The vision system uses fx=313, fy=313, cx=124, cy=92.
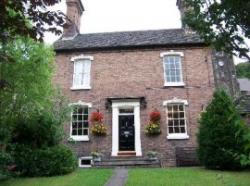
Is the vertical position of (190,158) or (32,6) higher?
(32,6)

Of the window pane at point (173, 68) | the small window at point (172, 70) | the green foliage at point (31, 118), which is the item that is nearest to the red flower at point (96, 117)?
the green foliage at point (31, 118)

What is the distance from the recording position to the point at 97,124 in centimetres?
1867

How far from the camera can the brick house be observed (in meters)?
18.6

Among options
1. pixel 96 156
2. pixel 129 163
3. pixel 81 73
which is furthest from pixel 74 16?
pixel 129 163

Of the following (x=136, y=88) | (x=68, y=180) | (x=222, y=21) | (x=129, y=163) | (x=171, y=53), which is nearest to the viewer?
(x=222, y=21)

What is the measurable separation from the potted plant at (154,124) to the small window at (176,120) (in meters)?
0.77

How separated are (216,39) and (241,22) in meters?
0.59

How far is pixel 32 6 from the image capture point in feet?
18.0

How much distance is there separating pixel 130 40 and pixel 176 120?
253 inches

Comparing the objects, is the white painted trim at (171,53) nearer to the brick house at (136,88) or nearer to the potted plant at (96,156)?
the brick house at (136,88)

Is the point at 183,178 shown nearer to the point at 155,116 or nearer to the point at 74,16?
the point at 155,116

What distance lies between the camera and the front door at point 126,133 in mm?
18875

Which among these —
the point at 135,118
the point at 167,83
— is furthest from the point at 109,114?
the point at 167,83

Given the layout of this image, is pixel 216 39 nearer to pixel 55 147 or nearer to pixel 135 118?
pixel 55 147
